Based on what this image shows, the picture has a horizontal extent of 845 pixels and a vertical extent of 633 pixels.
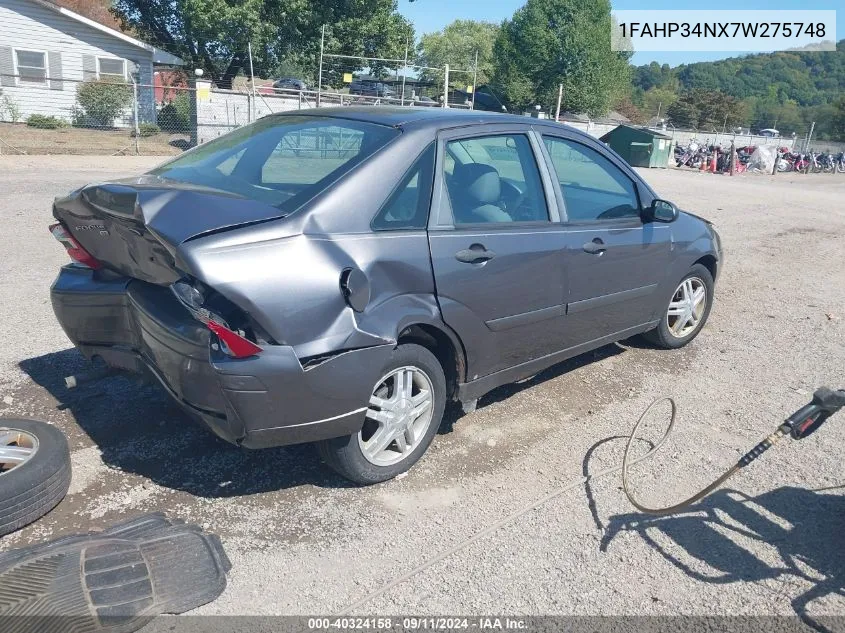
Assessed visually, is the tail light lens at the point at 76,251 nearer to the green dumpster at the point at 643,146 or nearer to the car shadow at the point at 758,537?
the car shadow at the point at 758,537

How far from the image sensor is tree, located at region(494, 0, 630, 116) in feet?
195

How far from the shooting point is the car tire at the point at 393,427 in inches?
130

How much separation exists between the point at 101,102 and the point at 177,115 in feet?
8.54

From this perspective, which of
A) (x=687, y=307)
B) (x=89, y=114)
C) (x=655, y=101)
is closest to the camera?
(x=687, y=307)

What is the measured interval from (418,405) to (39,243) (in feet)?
20.4

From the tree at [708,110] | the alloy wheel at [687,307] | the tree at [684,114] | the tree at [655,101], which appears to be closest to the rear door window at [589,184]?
the alloy wheel at [687,307]

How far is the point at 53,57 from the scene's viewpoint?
26.7 m

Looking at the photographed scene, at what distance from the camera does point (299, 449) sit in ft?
12.5

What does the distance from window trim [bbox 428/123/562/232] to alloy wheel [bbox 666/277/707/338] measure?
1740 mm

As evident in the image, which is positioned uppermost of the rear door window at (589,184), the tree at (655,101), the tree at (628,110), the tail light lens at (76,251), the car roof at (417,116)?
the tree at (655,101)

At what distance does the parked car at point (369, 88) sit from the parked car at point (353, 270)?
32776mm

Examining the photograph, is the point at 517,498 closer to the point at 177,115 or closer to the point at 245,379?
the point at 245,379

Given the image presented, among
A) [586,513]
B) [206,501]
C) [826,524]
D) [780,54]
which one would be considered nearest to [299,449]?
[206,501]

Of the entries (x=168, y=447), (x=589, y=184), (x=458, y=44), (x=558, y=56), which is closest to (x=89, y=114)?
(x=589, y=184)
